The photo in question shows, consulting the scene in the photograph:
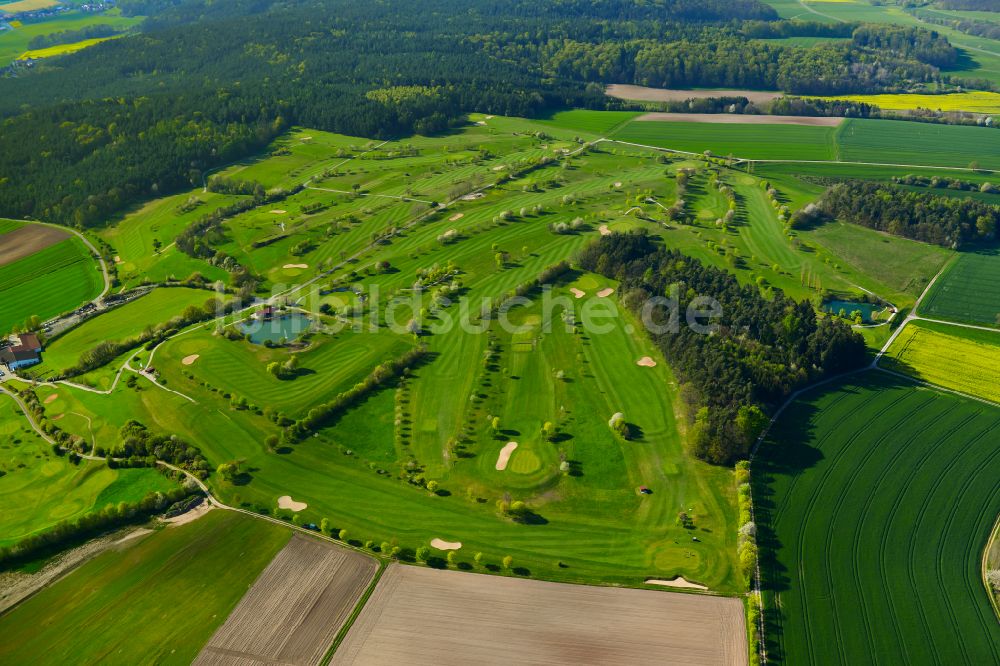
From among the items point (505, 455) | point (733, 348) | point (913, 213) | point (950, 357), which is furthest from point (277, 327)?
point (913, 213)

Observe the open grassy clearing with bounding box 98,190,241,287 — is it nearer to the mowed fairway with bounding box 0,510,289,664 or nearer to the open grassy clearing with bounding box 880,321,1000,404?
the mowed fairway with bounding box 0,510,289,664

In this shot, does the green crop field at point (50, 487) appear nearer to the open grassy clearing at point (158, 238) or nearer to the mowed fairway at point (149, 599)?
the mowed fairway at point (149, 599)

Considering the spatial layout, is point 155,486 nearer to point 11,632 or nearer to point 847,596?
point 11,632

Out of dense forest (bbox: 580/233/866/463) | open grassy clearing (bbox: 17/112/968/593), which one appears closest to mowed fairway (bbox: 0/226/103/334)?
open grassy clearing (bbox: 17/112/968/593)

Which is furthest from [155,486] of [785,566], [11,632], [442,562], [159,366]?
[785,566]

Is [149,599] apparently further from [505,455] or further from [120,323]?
[120,323]
